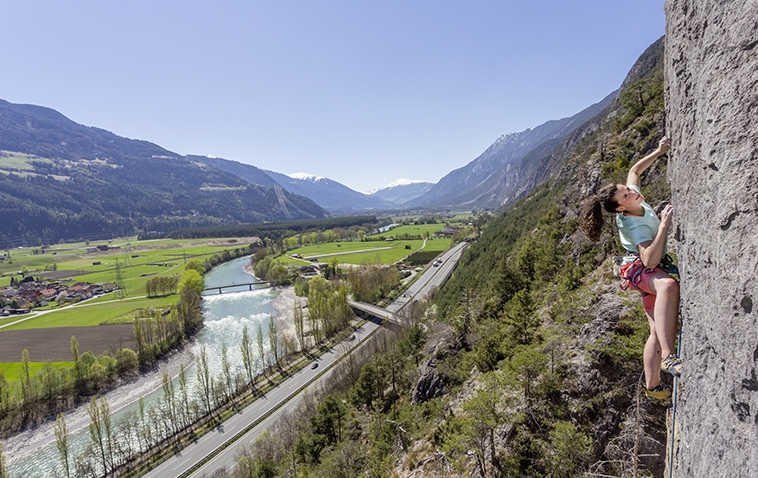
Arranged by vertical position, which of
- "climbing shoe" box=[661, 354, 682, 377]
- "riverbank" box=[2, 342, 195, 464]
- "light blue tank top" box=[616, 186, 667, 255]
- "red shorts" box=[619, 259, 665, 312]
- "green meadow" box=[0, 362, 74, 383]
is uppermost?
"light blue tank top" box=[616, 186, 667, 255]

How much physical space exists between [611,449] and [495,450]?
A: 3.56 meters

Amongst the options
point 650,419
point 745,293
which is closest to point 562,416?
point 650,419

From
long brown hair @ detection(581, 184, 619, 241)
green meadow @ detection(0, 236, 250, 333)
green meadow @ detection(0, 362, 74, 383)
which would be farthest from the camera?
green meadow @ detection(0, 236, 250, 333)

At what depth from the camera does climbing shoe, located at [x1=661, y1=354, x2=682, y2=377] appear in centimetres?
351

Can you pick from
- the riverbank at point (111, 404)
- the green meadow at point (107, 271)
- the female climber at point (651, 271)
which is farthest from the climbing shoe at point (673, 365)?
the green meadow at point (107, 271)

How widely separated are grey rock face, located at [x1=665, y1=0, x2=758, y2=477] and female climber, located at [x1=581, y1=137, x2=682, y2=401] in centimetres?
23

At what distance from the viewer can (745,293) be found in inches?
95.3

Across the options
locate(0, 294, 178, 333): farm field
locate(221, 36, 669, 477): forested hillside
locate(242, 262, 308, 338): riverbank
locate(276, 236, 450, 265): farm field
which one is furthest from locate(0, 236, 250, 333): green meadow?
locate(221, 36, 669, 477): forested hillside

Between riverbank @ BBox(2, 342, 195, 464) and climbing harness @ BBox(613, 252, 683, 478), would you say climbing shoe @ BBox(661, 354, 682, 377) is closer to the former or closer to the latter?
climbing harness @ BBox(613, 252, 683, 478)

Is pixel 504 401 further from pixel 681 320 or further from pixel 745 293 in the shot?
pixel 745 293

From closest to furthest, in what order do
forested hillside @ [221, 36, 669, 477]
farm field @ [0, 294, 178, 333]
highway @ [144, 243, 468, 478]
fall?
forested hillside @ [221, 36, 669, 477] → highway @ [144, 243, 468, 478] → farm field @ [0, 294, 178, 333]

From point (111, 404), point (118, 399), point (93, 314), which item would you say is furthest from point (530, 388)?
point (93, 314)

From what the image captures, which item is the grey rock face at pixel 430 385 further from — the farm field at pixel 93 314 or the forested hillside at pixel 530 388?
the farm field at pixel 93 314

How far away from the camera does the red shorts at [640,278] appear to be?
12.6ft
